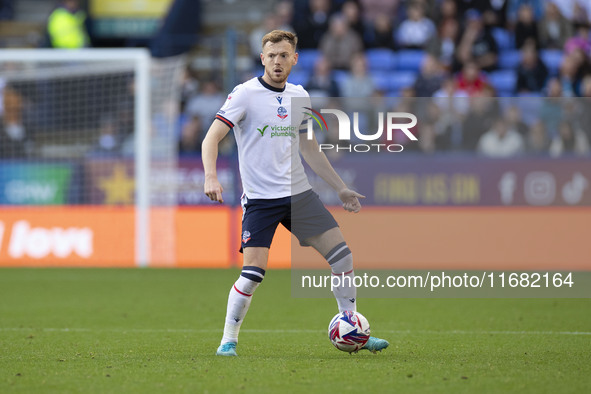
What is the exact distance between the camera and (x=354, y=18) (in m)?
18.1

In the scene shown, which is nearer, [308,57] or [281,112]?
[281,112]

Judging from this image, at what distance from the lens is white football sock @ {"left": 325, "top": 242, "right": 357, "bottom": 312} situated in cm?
656

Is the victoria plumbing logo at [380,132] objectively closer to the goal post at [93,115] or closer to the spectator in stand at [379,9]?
the goal post at [93,115]

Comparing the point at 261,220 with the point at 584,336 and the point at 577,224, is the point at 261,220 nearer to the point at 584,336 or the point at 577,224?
the point at 584,336

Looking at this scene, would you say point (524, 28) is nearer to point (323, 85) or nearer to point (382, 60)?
point (382, 60)

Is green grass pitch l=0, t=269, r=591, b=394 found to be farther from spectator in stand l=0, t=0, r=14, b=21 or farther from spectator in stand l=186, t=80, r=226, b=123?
spectator in stand l=0, t=0, r=14, b=21

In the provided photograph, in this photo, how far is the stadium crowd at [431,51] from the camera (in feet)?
53.2

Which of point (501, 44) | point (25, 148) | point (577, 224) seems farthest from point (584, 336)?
point (501, 44)

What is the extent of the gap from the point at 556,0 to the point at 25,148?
32.1ft

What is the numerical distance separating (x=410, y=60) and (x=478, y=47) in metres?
1.29

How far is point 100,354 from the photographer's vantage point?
6680mm

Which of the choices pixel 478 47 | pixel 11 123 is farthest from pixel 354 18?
pixel 11 123

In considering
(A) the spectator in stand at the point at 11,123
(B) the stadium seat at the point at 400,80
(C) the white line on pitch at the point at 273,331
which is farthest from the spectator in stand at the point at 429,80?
(C) the white line on pitch at the point at 273,331

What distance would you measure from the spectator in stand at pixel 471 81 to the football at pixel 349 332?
10.3 m
